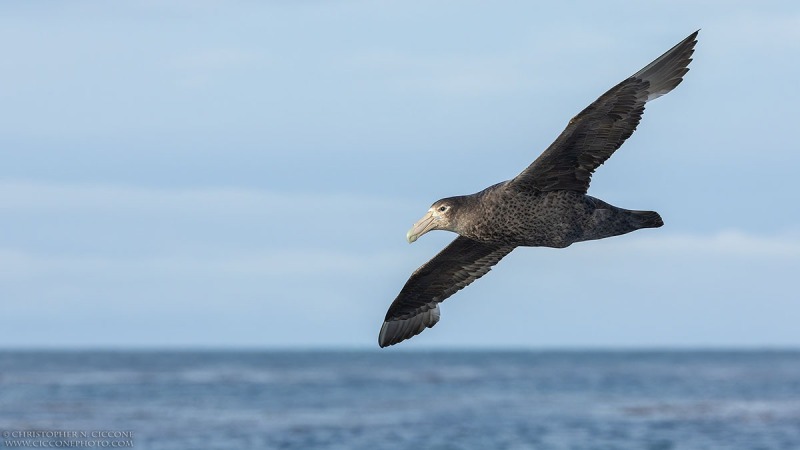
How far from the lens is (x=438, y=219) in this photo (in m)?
12.5

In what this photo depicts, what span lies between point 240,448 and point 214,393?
74.6 feet

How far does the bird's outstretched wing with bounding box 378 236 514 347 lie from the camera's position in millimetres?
14312

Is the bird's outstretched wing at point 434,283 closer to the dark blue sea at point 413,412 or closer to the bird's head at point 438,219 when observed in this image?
the bird's head at point 438,219

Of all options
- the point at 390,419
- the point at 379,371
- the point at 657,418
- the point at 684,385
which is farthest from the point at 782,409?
the point at 379,371

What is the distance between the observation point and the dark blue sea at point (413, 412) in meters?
35.3

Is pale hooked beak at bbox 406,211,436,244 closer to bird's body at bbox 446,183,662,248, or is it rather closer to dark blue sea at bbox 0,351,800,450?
bird's body at bbox 446,183,662,248

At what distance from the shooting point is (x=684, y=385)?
62.4 m

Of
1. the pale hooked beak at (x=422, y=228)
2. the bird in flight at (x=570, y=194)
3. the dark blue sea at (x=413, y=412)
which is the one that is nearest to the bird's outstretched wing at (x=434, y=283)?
the pale hooked beak at (x=422, y=228)

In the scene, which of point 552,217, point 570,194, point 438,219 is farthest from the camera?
point 438,219

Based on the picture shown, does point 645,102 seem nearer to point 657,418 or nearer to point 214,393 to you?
point 657,418

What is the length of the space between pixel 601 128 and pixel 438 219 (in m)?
1.79

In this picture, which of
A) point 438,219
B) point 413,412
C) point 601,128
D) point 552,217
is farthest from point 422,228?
point 413,412

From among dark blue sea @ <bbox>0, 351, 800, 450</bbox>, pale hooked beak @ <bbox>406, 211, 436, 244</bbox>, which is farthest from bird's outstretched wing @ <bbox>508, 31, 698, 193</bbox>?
dark blue sea @ <bbox>0, 351, 800, 450</bbox>

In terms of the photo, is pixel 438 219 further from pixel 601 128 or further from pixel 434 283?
pixel 434 283
